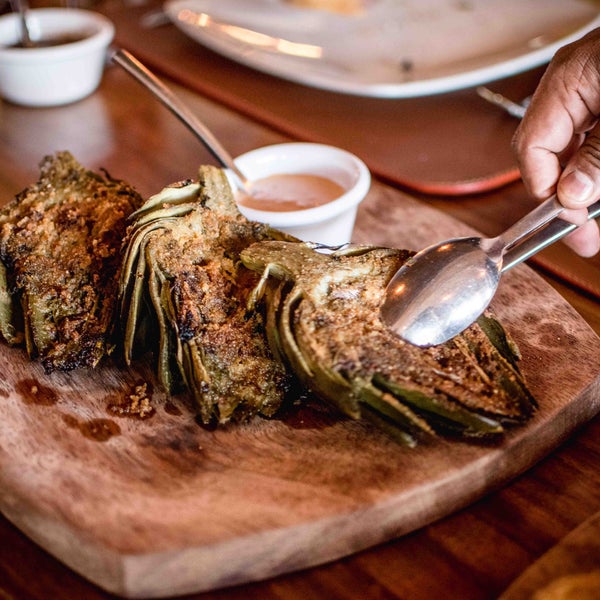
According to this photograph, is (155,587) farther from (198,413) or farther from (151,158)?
(151,158)

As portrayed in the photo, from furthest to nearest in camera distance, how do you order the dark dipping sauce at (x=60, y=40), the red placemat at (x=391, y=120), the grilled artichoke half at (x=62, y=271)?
the dark dipping sauce at (x=60, y=40), the red placemat at (x=391, y=120), the grilled artichoke half at (x=62, y=271)

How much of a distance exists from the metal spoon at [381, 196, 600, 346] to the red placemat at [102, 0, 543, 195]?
1.83 ft

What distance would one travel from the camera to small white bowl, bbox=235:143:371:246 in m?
1.43

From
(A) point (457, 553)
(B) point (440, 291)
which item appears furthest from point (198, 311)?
(A) point (457, 553)

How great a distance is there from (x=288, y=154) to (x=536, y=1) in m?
1.52

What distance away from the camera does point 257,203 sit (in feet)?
5.06

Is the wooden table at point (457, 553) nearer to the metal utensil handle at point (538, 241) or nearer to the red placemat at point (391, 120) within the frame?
the metal utensil handle at point (538, 241)

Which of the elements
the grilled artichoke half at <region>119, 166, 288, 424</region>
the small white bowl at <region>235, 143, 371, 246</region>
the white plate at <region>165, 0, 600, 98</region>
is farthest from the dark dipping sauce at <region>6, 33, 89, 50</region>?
the grilled artichoke half at <region>119, 166, 288, 424</region>

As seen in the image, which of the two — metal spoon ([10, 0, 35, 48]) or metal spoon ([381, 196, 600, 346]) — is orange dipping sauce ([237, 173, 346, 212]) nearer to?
metal spoon ([381, 196, 600, 346])

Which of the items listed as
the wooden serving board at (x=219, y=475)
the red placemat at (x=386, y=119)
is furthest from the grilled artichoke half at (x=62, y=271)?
the red placemat at (x=386, y=119)

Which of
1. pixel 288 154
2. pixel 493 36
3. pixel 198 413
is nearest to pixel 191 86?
pixel 288 154

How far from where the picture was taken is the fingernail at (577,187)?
126 cm

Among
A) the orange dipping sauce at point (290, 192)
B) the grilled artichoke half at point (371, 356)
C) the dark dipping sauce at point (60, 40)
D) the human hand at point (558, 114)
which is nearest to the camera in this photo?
the grilled artichoke half at point (371, 356)

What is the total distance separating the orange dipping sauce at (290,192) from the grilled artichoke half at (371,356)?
13.6 inches
